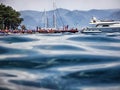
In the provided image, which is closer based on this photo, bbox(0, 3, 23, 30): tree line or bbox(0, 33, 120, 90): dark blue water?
bbox(0, 33, 120, 90): dark blue water

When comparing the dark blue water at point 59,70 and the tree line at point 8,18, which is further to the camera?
the tree line at point 8,18

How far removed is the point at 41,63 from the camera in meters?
6.83

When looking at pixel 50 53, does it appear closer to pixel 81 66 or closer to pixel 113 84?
pixel 81 66

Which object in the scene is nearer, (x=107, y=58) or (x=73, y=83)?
(x=73, y=83)

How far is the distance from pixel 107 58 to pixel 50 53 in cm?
157

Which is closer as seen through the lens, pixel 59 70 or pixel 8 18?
pixel 59 70

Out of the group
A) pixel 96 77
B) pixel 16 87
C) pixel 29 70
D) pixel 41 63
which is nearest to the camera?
pixel 16 87

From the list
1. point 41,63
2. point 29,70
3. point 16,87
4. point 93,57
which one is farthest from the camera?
point 93,57

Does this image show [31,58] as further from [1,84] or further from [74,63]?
[1,84]

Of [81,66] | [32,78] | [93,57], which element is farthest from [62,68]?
[93,57]

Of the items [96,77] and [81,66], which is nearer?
[96,77]

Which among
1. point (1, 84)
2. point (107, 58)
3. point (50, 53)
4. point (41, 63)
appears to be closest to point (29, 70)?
point (41, 63)

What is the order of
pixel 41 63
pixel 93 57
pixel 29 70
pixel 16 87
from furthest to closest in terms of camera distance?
1. pixel 93 57
2. pixel 41 63
3. pixel 29 70
4. pixel 16 87

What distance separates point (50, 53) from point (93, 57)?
120 centimetres
